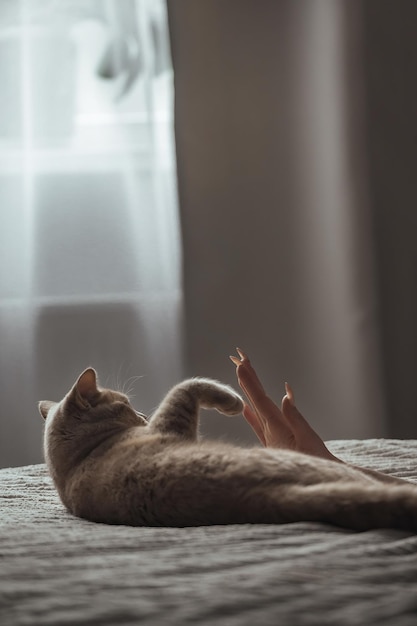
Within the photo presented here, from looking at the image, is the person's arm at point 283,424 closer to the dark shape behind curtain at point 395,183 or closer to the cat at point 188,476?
the cat at point 188,476

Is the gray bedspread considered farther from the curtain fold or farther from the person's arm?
the curtain fold

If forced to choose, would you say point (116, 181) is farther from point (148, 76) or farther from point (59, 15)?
point (59, 15)

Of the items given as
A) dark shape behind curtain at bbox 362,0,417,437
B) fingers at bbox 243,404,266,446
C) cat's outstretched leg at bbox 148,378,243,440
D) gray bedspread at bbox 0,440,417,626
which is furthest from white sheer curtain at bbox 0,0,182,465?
gray bedspread at bbox 0,440,417,626

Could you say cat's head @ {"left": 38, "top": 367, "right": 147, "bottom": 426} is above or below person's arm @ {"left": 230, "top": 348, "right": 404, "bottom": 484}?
above

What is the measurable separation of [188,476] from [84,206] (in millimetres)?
1884

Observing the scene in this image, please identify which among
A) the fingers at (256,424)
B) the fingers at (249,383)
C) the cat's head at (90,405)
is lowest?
the fingers at (256,424)

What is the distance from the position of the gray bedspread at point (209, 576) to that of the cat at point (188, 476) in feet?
0.09

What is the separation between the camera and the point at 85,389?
4.44 feet

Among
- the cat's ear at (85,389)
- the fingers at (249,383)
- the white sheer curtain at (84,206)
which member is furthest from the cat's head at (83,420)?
the white sheer curtain at (84,206)

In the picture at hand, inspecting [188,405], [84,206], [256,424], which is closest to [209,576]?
[188,405]

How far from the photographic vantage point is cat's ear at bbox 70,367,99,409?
133 centimetres

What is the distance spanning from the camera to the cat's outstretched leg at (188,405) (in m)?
1.25

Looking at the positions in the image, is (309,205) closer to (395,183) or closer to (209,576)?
(395,183)

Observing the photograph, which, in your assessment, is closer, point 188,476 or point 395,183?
point 188,476
